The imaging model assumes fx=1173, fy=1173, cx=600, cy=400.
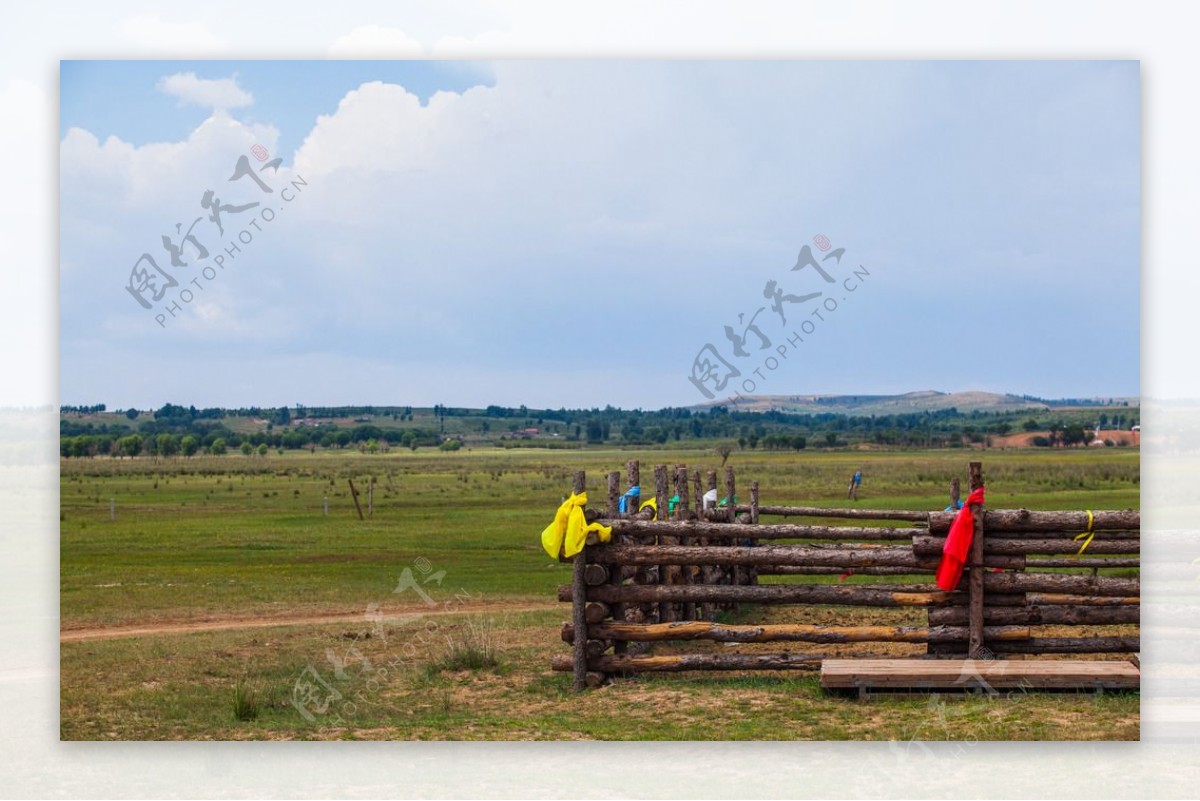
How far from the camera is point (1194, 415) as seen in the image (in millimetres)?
9742

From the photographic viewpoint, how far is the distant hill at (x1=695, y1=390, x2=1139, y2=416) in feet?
165

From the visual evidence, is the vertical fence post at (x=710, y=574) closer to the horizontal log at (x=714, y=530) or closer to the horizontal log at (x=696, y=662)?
the horizontal log at (x=714, y=530)

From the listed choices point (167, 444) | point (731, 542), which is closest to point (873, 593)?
point (731, 542)

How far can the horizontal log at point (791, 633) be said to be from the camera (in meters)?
9.39

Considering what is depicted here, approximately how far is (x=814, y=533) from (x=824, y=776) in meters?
2.80

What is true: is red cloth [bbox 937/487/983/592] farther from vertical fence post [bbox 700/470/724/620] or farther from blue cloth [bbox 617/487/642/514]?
vertical fence post [bbox 700/470/724/620]

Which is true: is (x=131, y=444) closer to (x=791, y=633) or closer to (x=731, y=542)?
(x=731, y=542)

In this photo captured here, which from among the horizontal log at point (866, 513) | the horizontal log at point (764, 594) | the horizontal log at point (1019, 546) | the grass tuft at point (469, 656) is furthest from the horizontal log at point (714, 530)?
the horizontal log at point (866, 513)

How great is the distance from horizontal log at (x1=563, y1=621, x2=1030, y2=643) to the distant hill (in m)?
35.4

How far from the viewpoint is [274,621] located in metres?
15.2

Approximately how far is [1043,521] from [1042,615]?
0.76 meters

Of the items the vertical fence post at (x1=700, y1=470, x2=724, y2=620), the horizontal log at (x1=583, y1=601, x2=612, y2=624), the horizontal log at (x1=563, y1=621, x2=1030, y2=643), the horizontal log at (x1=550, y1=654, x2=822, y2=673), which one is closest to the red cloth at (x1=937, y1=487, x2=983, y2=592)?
the horizontal log at (x1=563, y1=621, x2=1030, y2=643)

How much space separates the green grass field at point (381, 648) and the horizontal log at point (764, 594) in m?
0.66

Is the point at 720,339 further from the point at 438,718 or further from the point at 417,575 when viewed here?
the point at 438,718
